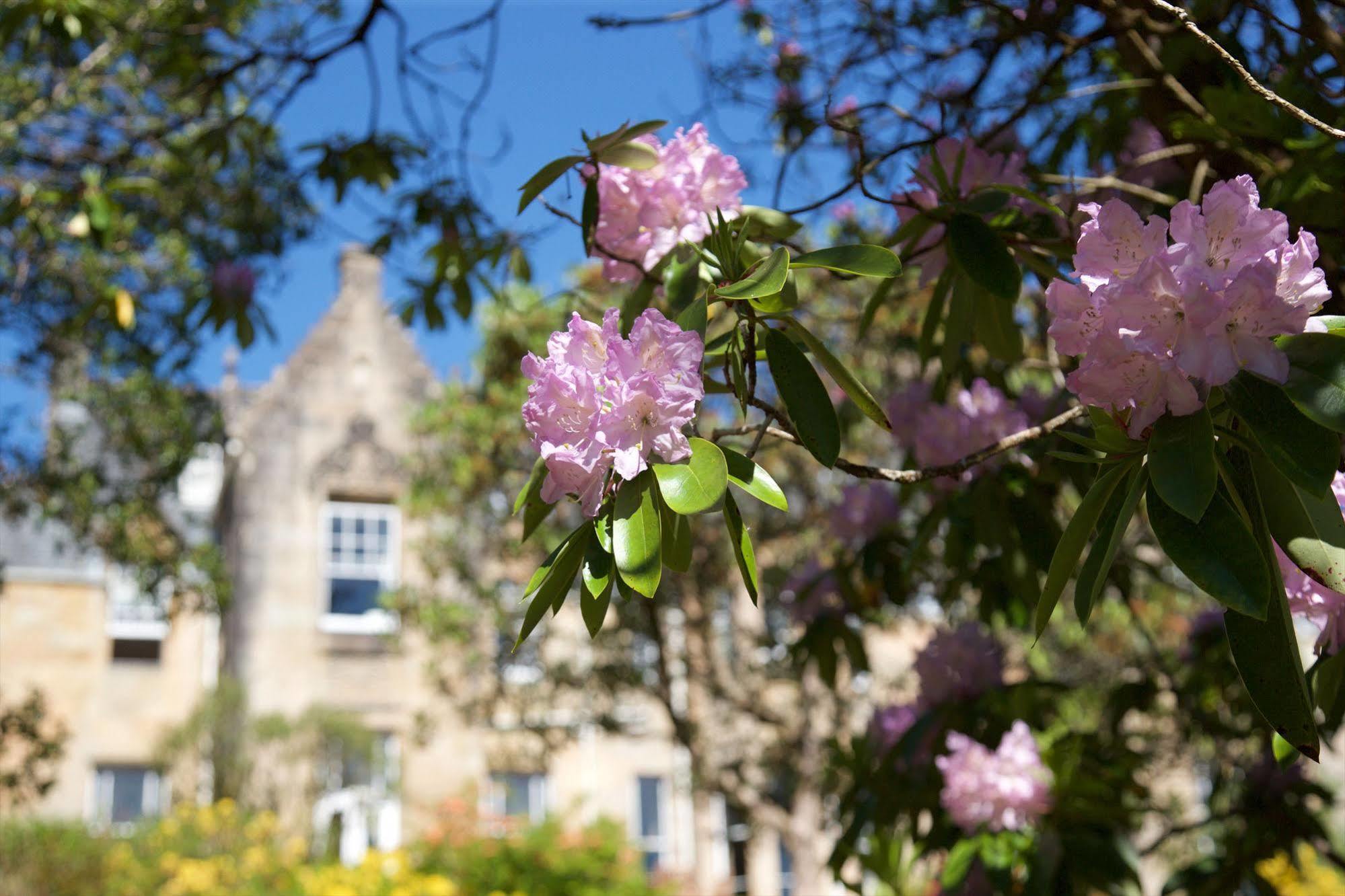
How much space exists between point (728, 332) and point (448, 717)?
12.2m

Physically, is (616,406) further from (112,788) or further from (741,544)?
(112,788)

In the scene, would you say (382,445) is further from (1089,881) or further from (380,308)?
(1089,881)

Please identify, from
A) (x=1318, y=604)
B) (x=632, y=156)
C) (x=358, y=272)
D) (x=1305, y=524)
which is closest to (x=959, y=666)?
(x=1318, y=604)

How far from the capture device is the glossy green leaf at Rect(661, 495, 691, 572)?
1286 millimetres

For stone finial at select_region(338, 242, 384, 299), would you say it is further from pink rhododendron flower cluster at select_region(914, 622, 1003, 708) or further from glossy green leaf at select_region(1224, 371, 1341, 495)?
glossy green leaf at select_region(1224, 371, 1341, 495)

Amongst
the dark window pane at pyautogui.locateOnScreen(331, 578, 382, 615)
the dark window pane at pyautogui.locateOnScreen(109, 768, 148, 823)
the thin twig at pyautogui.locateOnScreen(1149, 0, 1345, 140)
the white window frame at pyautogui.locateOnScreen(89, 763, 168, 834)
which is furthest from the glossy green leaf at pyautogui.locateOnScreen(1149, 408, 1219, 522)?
the dark window pane at pyautogui.locateOnScreen(109, 768, 148, 823)

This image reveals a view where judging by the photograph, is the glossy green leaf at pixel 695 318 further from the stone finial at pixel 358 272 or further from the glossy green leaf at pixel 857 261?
the stone finial at pixel 358 272

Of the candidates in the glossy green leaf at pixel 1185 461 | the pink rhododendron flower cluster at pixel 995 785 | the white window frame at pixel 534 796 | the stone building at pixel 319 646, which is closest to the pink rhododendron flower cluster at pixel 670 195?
the glossy green leaf at pixel 1185 461

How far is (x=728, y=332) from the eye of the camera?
1538 millimetres

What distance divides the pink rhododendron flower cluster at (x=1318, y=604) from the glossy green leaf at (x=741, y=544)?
60 centimetres

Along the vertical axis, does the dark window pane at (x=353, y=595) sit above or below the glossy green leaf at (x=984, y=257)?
above

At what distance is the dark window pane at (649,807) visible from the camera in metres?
14.3

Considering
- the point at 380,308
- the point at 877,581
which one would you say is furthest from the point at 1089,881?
the point at 380,308

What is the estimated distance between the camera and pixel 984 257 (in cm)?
169
